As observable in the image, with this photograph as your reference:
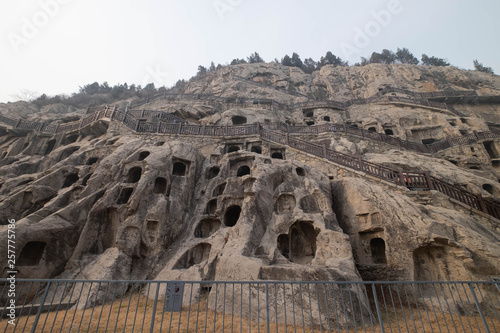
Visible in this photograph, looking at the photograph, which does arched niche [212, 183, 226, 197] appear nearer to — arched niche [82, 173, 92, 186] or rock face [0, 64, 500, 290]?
rock face [0, 64, 500, 290]

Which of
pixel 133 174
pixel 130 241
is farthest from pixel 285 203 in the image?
pixel 133 174

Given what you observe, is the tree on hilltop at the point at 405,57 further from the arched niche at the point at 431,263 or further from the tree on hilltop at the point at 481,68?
the arched niche at the point at 431,263

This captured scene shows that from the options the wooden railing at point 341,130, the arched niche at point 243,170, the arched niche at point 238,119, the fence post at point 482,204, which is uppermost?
the arched niche at point 238,119

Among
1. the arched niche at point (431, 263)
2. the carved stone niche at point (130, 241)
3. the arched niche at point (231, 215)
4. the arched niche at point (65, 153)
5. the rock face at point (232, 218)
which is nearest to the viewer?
the arched niche at point (431, 263)

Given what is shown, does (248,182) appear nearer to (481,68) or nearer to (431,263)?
(431,263)

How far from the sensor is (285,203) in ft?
43.7

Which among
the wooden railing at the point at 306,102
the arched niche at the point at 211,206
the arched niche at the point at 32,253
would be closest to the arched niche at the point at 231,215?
the arched niche at the point at 211,206

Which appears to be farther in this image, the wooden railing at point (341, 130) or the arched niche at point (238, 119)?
the arched niche at point (238, 119)

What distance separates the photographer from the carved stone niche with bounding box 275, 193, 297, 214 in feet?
42.9

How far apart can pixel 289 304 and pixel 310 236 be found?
487cm

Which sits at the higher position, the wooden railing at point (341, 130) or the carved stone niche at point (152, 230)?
the wooden railing at point (341, 130)

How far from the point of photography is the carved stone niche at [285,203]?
42.9 ft

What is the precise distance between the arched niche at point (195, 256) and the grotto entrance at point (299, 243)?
349cm

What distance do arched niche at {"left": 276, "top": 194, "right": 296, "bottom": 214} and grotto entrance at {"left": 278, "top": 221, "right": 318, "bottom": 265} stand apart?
1.26 metres
